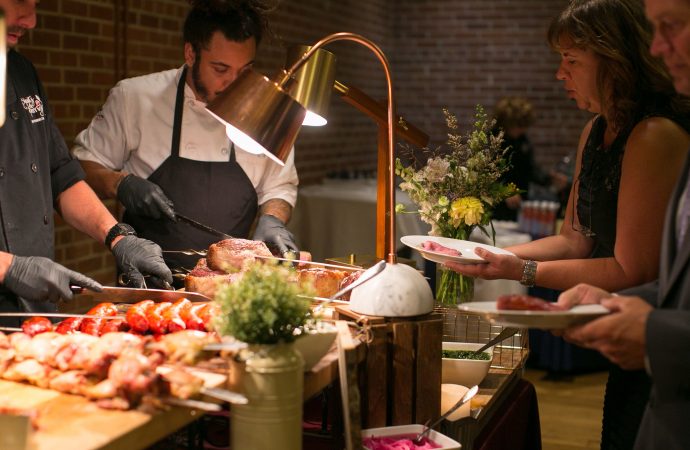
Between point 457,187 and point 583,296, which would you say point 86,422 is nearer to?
point 583,296

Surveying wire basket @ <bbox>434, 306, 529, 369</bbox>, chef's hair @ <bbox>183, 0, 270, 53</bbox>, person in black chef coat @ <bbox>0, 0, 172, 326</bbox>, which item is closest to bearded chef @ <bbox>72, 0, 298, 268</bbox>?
chef's hair @ <bbox>183, 0, 270, 53</bbox>

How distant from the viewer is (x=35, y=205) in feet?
8.30

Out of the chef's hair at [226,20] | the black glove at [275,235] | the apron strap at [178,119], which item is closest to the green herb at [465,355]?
the black glove at [275,235]

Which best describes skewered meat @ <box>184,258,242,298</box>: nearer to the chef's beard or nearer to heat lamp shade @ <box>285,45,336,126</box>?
heat lamp shade @ <box>285,45,336,126</box>

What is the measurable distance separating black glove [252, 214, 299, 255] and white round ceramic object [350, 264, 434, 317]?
941 mm

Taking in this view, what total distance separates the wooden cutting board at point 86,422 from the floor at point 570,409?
10.4 ft

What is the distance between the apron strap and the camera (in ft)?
11.1

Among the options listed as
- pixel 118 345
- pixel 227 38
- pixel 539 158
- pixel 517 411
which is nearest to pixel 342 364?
pixel 118 345

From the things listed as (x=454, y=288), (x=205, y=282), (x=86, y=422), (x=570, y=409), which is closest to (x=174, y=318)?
(x=205, y=282)

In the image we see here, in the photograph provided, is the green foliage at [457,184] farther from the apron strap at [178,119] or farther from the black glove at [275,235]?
the apron strap at [178,119]

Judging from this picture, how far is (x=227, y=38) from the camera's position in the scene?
3072mm

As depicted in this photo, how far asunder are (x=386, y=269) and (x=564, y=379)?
12.8ft

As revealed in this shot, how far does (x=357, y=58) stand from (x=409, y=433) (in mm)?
6748

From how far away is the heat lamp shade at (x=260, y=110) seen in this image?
6.56 ft
